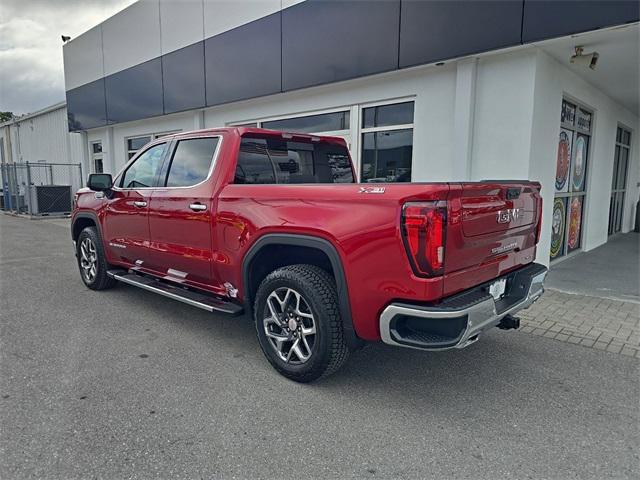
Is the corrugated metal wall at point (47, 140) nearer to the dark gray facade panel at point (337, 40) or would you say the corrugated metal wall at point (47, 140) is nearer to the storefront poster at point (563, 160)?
the dark gray facade panel at point (337, 40)

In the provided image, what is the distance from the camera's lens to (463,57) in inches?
241

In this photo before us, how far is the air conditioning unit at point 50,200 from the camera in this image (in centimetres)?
1645

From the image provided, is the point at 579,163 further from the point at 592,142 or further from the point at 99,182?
the point at 99,182

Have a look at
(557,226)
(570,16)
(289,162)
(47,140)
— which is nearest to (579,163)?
(557,226)

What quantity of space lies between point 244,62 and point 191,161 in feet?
18.8

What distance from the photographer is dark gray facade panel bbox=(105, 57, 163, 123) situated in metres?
Result: 12.1

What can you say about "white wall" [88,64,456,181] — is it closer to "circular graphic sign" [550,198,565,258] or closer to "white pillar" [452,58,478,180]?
"white pillar" [452,58,478,180]

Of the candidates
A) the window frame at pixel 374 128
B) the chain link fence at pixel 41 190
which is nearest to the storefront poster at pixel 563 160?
the window frame at pixel 374 128

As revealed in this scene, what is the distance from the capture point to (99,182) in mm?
5184

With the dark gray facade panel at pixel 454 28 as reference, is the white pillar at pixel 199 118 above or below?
below

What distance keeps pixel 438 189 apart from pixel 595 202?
8244 millimetres

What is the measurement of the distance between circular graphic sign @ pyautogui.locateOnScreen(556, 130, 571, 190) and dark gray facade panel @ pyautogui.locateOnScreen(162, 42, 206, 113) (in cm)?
765

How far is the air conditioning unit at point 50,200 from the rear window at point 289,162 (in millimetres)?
15721

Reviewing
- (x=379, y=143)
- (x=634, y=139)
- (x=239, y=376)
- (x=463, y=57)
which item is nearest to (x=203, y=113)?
(x=379, y=143)
